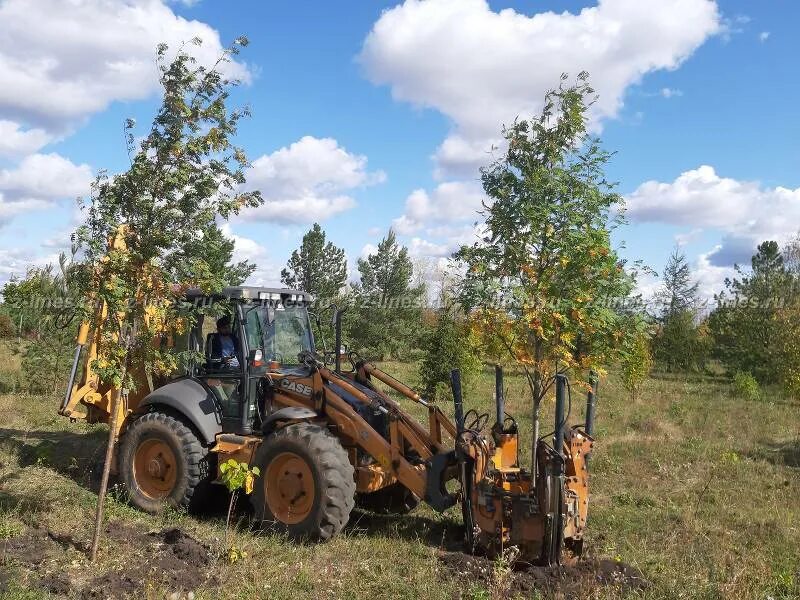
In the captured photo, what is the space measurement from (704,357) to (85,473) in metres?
31.4

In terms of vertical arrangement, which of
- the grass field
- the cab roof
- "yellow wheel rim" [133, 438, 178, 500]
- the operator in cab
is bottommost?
the grass field

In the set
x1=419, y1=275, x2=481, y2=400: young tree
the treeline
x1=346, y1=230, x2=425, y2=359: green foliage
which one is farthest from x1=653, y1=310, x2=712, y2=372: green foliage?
x1=419, y1=275, x2=481, y2=400: young tree

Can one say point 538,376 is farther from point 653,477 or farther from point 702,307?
point 702,307

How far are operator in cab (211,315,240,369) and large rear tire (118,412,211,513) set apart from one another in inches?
36.7

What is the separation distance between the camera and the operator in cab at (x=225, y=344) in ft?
26.1

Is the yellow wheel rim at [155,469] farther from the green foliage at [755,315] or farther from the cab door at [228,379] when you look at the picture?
the green foliage at [755,315]

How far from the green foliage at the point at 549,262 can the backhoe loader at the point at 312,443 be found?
3.68 ft

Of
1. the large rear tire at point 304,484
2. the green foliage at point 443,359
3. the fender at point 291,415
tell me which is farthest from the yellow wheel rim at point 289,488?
the green foliage at point 443,359

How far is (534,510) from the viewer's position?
234 inches

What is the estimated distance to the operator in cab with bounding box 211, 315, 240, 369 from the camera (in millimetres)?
7945

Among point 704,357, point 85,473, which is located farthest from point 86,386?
point 704,357

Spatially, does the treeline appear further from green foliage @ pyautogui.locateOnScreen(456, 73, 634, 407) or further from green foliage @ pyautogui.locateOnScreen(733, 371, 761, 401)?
green foliage @ pyautogui.locateOnScreen(456, 73, 634, 407)

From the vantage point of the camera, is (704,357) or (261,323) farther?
(704,357)

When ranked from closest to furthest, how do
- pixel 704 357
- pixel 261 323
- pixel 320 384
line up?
1. pixel 320 384
2. pixel 261 323
3. pixel 704 357
